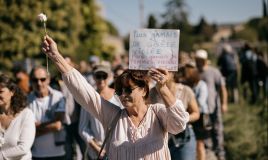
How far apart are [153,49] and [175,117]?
21.3 inches

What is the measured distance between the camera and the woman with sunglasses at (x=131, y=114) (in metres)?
3.69

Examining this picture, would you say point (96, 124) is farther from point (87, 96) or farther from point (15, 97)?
point (87, 96)

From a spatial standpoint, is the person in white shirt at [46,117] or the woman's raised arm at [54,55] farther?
the person in white shirt at [46,117]

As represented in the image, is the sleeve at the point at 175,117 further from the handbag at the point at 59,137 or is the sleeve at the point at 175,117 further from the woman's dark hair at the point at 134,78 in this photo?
the handbag at the point at 59,137

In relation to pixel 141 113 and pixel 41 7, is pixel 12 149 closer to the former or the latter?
pixel 141 113

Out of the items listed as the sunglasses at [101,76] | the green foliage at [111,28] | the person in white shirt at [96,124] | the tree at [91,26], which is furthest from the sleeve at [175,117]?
the green foliage at [111,28]

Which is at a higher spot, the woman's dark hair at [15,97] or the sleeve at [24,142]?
the woman's dark hair at [15,97]

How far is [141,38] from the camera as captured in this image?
3.84 m

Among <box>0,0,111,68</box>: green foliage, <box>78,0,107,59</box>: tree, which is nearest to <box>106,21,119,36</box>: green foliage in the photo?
<box>78,0,107,59</box>: tree

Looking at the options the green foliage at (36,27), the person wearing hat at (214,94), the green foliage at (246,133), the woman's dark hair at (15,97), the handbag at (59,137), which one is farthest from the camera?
the green foliage at (36,27)

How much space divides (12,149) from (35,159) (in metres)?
1.32

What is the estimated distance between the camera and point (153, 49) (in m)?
3.80

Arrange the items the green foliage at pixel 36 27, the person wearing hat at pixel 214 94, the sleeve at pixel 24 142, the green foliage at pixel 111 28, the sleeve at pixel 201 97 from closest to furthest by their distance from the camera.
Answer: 1. the sleeve at pixel 24 142
2. the sleeve at pixel 201 97
3. the person wearing hat at pixel 214 94
4. the green foliage at pixel 36 27
5. the green foliage at pixel 111 28

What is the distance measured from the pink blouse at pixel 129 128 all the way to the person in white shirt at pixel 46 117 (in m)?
2.13
